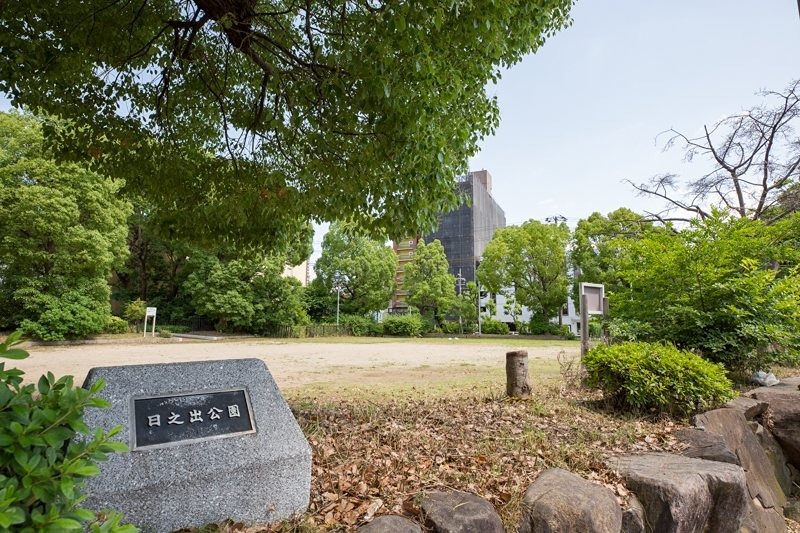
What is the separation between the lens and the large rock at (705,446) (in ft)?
11.7

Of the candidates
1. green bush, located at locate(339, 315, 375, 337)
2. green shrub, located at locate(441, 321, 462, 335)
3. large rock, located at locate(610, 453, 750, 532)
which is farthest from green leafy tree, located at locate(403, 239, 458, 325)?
large rock, located at locate(610, 453, 750, 532)

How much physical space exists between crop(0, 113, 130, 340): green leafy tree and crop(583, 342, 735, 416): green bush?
20155mm

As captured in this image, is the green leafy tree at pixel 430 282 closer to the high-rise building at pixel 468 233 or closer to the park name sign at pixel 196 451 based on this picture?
the high-rise building at pixel 468 233

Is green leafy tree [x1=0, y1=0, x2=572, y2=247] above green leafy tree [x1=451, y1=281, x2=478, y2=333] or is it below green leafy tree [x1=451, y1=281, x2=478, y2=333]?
above

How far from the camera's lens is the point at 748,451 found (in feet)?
14.6

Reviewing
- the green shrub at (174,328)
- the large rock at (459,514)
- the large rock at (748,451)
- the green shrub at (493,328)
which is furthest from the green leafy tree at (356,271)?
the large rock at (459,514)

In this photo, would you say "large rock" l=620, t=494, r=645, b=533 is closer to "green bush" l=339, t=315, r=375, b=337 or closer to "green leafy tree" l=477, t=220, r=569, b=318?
"green leafy tree" l=477, t=220, r=569, b=318

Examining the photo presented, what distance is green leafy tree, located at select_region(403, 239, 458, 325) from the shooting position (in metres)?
35.4

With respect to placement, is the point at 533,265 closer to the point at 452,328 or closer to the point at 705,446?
the point at 452,328

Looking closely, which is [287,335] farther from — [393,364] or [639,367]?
[639,367]

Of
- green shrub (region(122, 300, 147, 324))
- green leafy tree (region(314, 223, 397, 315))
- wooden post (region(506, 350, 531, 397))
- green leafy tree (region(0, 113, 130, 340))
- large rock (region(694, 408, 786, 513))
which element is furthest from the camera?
green leafy tree (region(314, 223, 397, 315))

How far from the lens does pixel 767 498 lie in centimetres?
428

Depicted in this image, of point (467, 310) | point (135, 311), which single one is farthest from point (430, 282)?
point (135, 311)

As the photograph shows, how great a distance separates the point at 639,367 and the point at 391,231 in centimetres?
318
